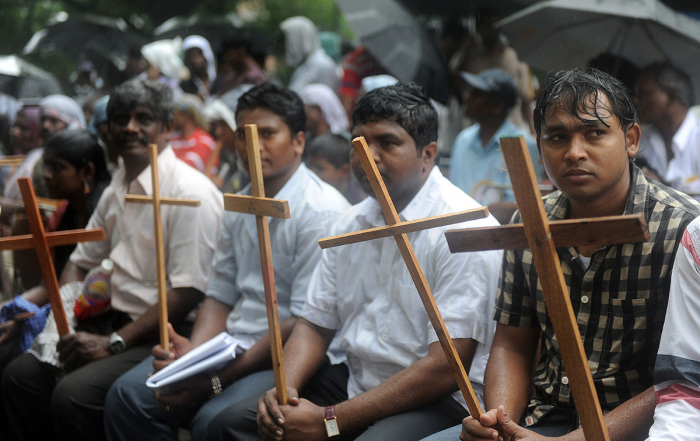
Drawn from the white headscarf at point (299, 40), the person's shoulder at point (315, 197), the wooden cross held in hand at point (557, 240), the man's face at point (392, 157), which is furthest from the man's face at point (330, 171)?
the white headscarf at point (299, 40)

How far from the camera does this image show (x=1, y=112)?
1051 cm

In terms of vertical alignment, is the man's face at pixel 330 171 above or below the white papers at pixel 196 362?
above

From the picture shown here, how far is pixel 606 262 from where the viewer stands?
2.51m

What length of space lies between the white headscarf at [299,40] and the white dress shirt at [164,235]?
15.1 feet

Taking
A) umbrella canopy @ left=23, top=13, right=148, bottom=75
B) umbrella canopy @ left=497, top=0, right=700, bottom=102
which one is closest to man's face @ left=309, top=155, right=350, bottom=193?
umbrella canopy @ left=497, top=0, right=700, bottom=102

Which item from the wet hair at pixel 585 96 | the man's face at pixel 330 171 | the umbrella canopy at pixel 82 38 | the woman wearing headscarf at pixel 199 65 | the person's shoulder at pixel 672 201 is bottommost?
the man's face at pixel 330 171

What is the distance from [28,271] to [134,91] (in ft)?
5.46

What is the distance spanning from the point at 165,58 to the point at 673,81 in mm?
7940

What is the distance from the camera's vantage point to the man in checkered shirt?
2.41 metres

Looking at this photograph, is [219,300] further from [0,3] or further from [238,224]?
[0,3]

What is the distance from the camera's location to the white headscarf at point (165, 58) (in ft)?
36.1

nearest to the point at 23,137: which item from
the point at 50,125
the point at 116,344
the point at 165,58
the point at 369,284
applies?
the point at 50,125

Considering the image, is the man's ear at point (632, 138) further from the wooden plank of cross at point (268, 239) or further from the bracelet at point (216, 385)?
the bracelet at point (216, 385)

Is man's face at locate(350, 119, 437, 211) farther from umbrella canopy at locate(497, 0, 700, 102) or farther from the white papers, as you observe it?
umbrella canopy at locate(497, 0, 700, 102)
